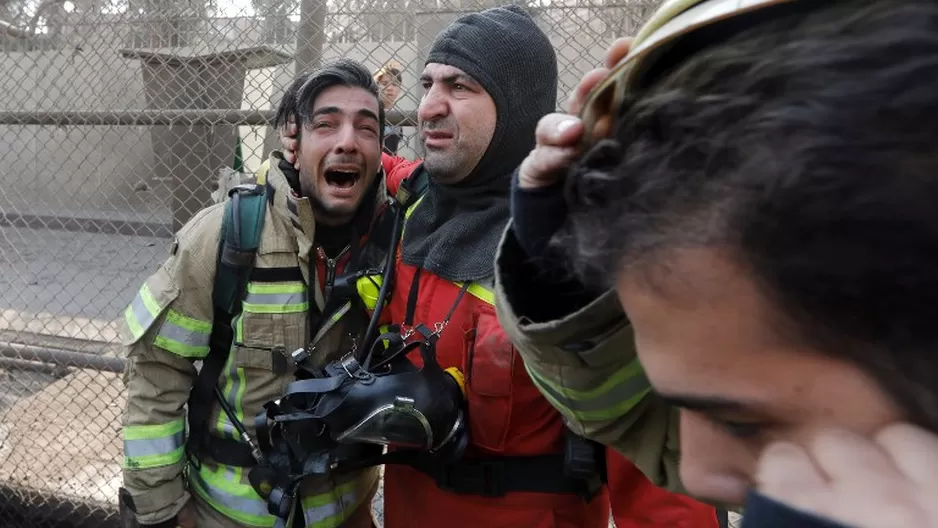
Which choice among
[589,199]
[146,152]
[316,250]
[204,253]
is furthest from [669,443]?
[146,152]

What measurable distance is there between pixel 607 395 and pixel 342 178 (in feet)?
4.03

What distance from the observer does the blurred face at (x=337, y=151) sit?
6.24ft

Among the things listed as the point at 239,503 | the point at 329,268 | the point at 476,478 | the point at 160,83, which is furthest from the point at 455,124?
the point at 160,83

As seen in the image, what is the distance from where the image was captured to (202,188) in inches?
140

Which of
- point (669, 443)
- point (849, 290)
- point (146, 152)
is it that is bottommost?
point (146, 152)

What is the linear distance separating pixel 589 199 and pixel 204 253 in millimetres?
1439

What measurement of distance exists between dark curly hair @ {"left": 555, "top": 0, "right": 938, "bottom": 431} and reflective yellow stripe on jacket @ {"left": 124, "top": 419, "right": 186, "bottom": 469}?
5.90 ft

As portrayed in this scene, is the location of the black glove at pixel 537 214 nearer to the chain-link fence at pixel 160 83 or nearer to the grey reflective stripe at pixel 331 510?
the grey reflective stripe at pixel 331 510

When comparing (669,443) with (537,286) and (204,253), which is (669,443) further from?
(204,253)

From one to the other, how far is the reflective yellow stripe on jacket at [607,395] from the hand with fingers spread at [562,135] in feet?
1.08

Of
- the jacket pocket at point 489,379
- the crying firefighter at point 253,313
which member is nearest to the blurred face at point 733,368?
the jacket pocket at point 489,379

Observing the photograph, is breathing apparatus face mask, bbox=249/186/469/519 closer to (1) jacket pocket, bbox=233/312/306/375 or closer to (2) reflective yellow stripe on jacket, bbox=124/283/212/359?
(1) jacket pocket, bbox=233/312/306/375

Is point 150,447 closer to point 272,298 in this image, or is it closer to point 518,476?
point 272,298

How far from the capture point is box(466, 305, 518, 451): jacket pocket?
150cm
